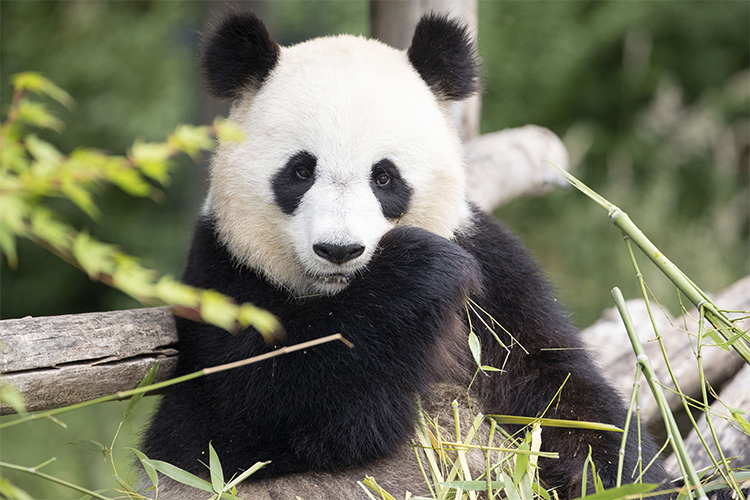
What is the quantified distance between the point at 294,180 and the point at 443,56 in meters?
0.65

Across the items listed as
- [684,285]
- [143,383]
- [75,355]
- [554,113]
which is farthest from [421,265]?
[554,113]

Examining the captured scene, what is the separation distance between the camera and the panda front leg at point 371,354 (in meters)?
1.85

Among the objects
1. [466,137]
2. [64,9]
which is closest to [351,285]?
[466,137]

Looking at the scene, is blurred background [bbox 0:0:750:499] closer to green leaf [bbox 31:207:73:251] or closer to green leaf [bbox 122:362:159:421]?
green leaf [bbox 122:362:159:421]

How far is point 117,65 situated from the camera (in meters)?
6.54

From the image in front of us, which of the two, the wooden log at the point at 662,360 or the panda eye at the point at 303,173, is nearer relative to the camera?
the panda eye at the point at 303,173

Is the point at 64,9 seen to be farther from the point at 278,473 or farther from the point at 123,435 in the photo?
the point at 278,473

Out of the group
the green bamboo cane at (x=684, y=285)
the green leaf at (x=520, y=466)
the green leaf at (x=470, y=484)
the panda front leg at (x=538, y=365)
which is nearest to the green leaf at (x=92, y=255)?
the green leaf at (x=470, y=484)

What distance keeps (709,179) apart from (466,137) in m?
3.32

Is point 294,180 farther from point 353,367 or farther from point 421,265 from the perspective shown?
point 353,367

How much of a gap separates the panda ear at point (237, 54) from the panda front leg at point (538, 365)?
82cm

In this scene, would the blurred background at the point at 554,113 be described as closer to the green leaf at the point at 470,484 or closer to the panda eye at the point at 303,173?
the panda eye at the point at 303,173

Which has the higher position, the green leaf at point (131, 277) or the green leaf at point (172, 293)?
the green leaf at point (131, 277)

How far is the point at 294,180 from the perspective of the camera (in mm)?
1928
